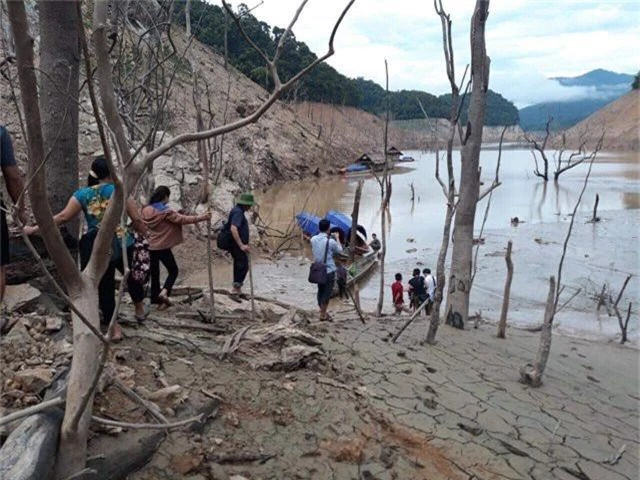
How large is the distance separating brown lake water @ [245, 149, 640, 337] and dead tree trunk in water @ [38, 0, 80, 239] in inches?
294

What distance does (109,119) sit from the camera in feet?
7.03

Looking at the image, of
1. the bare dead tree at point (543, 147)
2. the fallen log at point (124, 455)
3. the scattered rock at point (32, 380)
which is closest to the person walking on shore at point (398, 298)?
the fallen log at point (124, 455)

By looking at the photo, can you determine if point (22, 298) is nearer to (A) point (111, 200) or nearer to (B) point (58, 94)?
(B) point (58, 94)

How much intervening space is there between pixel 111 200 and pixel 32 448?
1.12m

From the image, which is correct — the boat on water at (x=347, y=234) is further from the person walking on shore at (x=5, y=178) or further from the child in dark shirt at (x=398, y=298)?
the person walking on shore at (x=5, y=178)

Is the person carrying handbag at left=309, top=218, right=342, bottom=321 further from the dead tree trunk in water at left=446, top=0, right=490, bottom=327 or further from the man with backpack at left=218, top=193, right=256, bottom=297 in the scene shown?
the dead tree trunk in water at left=446, top=0, right=490, bottom=327

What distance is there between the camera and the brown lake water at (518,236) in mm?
12383

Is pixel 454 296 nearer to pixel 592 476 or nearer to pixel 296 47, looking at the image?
pixel 592 476

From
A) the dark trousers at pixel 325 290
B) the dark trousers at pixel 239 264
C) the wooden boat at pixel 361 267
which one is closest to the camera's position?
the dark trousers at pixel 239 264

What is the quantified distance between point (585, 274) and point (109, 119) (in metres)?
15.1

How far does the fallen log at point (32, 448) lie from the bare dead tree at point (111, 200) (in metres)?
0.06

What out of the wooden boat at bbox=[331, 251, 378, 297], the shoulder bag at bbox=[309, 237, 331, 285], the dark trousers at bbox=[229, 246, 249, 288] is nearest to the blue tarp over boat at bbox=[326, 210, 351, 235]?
the wooden boat at bbox=[331, 251, 378, 297]

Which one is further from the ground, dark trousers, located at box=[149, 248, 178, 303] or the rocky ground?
dark trousers, located at box=[149, 248, 178, 303]

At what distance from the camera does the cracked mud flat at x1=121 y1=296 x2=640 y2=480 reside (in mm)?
3250
